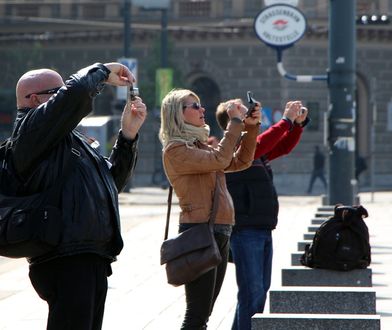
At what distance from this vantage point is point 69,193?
5.45 m

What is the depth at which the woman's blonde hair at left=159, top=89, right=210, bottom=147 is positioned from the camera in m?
7.04

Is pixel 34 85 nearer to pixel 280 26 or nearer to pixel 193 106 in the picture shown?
pixel 193 106

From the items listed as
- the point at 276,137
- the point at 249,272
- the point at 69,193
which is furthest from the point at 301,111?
the point at 69,193

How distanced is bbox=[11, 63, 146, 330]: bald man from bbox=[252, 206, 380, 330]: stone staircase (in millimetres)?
1390

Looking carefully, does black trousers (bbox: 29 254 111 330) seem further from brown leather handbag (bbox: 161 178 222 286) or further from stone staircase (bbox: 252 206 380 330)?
stone staircase (bbox: 252 206 380 330)

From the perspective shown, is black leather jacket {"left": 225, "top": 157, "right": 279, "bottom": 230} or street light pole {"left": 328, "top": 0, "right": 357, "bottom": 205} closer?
black leather jacket {"left": 225, "top": 157, "right": 279, "bottom": 230}

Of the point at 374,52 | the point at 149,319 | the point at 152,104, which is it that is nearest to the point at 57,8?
the point at 152,104

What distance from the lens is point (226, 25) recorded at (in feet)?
157

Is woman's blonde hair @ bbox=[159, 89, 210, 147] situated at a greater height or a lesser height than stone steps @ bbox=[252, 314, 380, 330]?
greater

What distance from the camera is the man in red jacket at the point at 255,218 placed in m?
8.28

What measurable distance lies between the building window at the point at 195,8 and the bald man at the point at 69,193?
43901 millimetres

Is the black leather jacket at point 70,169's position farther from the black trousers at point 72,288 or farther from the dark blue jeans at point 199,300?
the dark blue jeans at point 199,300

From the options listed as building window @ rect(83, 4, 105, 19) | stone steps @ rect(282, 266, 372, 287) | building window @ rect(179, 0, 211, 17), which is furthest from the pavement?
building window @ rect(83, 4, 105, 19)

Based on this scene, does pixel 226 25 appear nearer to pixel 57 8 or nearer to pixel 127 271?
pixel 57 8
